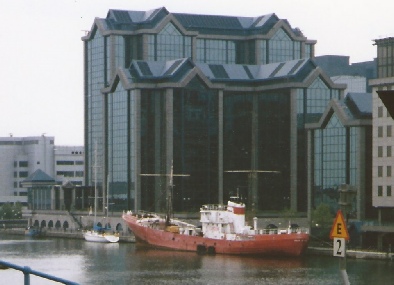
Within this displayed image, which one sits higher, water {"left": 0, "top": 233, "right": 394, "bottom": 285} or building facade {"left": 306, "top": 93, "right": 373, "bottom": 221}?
building facade {"left": 306, "top": 93, "right": 373, "bottom": 221}

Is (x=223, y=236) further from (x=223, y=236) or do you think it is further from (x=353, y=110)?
(x=353, y=110)

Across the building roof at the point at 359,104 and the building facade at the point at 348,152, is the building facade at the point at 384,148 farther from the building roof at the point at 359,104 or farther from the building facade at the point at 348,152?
the building roof at the point at 359,104

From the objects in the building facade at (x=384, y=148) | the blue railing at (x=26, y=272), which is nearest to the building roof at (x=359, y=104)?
the building facade at (x=384, y=148)

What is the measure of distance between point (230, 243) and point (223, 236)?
10.7ft

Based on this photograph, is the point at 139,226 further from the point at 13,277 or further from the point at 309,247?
the point at 13,277

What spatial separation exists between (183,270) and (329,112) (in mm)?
66809

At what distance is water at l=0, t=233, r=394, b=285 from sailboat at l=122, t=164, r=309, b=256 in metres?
3.26

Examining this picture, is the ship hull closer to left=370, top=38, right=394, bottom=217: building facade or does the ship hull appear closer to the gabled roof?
left=370, top=38, right=394, bottom=217: building facade

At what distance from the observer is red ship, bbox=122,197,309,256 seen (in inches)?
6570

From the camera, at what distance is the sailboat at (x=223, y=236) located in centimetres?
16688

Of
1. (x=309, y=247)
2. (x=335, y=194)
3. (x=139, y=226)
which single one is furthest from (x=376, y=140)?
(x=139, y=226)

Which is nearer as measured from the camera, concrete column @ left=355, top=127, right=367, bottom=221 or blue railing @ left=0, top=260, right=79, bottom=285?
blue railing @ left=0, top=260, right=79, bottom=285

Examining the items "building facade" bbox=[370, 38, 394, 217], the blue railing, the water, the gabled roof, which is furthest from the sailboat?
the blue railing

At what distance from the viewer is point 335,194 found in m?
195
